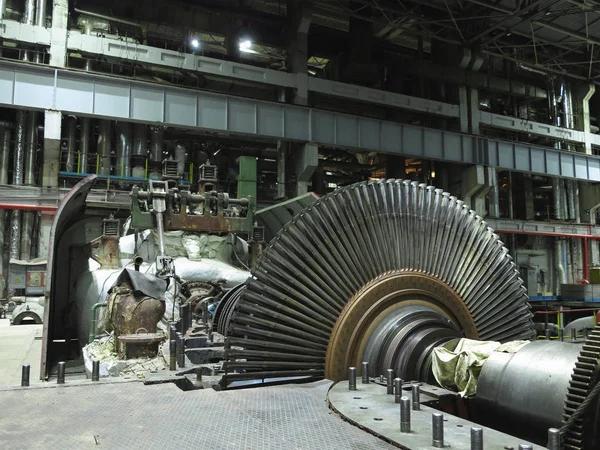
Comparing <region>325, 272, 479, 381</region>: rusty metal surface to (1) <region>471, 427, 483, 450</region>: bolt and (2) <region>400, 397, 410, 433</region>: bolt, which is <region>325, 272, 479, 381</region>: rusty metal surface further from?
(1) <region>471, 427, 483, 450</region>: bolt

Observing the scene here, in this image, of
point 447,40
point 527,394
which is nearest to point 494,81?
point 447,40

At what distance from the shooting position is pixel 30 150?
1362cm

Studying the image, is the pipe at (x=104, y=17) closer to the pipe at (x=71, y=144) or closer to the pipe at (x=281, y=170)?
the pipe at (x=71, y=144)

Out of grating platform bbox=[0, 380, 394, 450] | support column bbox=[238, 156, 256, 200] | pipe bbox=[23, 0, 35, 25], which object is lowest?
grating platform bbox=[0, 380, 394, 450]

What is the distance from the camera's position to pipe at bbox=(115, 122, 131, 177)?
1473cm

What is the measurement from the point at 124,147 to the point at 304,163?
5723 millimetres

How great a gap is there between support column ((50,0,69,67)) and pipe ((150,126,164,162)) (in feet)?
11.3

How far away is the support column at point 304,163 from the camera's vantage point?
1477 cm

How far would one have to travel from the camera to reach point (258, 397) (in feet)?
6.13

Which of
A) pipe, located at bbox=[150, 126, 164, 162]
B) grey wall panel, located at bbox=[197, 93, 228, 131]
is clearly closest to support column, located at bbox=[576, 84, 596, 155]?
grey wall panel, located at bbox=[197, 93, 228, 131]

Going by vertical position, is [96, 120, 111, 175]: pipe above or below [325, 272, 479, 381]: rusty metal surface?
above

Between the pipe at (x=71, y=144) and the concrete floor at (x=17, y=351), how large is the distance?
5293 millimetres

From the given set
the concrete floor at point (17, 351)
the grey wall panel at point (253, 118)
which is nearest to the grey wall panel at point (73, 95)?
the grey wall panel at point (253, 118)

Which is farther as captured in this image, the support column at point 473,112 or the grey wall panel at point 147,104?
the support column at point 473,112
